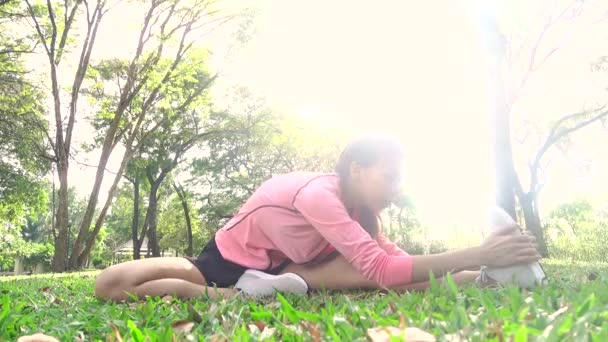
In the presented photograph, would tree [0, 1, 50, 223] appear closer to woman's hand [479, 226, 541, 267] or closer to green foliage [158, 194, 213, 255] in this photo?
green foliage [158, 194, 213, 255]

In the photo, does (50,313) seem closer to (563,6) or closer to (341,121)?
(563,6)

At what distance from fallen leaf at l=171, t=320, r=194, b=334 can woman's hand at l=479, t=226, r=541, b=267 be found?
150 cm

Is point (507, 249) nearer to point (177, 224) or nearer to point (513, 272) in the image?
point (513, 272)

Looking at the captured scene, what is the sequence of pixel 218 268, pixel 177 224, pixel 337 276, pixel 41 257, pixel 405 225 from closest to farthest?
pixel 337 276
pixel 218 268
pixel 405 225
pixel 177 224
pixel 41 257

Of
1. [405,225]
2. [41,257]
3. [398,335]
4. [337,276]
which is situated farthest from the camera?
[41,257]

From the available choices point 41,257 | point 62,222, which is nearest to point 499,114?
point 62,222

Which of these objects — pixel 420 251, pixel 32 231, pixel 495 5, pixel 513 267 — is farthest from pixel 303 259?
pixel 32 231

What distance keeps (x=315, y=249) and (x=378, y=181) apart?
538 millimetres

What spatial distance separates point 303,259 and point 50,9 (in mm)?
14001

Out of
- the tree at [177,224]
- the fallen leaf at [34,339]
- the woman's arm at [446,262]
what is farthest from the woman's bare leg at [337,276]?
the tree at [177,224]

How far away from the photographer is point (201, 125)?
23.6 meters

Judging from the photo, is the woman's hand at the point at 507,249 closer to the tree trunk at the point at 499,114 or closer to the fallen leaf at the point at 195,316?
the fallen leaf at the point at 195,316

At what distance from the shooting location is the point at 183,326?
1.91 m

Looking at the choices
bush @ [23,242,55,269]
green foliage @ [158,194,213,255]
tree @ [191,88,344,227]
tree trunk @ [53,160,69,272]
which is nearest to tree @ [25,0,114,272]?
tree trunk @ [53,160,69,272]
